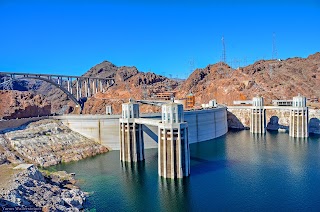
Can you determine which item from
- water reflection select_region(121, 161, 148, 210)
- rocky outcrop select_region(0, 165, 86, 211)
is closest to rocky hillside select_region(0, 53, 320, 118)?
water reflection select_region(121, 161, 148, 210)

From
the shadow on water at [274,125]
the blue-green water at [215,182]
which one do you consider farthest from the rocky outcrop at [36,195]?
the shadow on water at [274,125]

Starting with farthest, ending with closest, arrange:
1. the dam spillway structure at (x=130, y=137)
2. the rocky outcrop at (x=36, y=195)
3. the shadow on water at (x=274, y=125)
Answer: the shadow on water at (x=274, y=125) → the dam spillway structure at (x=130, y=137) → the rocky outcrop at (x=36, y=195)

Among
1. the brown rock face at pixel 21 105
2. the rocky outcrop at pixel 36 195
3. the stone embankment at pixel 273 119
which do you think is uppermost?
the brown rock face at pixel 21 105

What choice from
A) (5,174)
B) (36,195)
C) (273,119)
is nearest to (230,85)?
(273,119)

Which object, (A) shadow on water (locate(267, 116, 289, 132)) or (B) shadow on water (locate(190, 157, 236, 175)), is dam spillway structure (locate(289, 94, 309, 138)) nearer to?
(A) shadow on water (locate(267, 116, 289, 132))

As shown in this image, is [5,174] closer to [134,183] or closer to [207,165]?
[134,183]

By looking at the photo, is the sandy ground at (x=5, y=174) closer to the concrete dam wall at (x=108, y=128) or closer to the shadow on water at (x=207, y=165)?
the shadow on water at (x=207, y=165)
